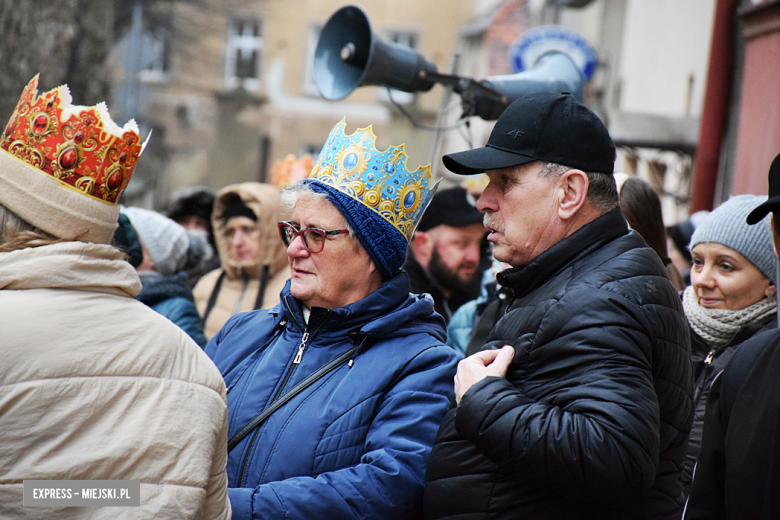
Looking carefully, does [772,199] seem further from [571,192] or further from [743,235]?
[743,235]

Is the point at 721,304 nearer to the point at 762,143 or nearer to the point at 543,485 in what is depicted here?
the point at 543,485

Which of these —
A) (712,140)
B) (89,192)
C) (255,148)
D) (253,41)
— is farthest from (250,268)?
(253,41)

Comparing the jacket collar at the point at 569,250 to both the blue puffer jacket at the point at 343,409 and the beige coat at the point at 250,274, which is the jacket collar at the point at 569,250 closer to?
the blue puffer jacket at the point at 343,409

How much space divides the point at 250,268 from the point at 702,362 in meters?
2.84

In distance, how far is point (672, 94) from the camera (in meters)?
10.9

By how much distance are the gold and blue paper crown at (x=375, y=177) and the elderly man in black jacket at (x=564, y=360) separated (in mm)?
521

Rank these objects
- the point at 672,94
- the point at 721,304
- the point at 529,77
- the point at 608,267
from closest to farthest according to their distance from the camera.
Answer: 1. the point at 608,267
2. the point at 721,304
3. the point at 529,77
4. the point at 672,94

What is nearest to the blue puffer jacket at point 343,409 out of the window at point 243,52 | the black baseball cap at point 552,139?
the black baseball cap at point 552,139

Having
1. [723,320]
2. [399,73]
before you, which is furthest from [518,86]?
[723,320]

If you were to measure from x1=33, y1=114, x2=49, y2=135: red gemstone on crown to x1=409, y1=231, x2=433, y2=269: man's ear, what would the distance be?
315 cm

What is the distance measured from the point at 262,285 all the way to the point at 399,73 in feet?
4.94

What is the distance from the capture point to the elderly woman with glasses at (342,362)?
2227mm

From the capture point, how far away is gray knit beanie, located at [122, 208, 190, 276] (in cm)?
457

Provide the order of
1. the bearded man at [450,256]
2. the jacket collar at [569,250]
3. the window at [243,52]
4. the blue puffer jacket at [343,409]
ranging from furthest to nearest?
the window at [243,52] → the bearded man at [450,256] → the blue puffer jacket at [343,409] → the jacket collar at [569,250]
